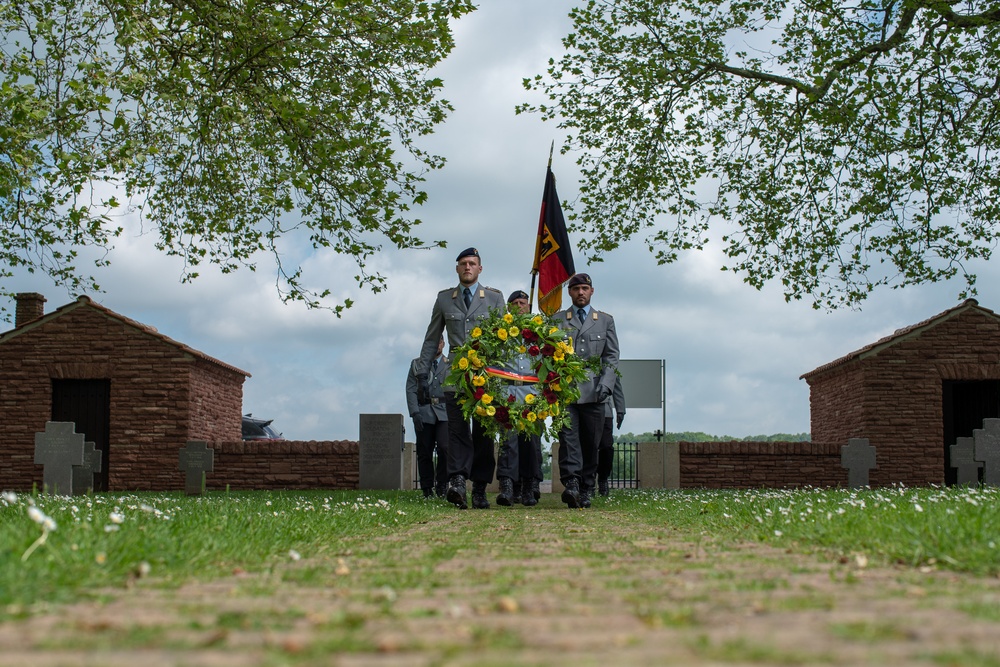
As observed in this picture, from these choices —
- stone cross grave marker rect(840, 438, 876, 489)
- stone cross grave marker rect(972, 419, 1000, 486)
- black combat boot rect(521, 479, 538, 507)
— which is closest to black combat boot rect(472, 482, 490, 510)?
black combat boot rect(521, 479, 538, 507)

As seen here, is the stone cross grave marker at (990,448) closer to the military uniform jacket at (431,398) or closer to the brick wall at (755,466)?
the brick wall at (755,466)

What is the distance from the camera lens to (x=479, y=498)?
10477 mm

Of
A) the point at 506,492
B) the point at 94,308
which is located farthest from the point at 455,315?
the point at 94,308

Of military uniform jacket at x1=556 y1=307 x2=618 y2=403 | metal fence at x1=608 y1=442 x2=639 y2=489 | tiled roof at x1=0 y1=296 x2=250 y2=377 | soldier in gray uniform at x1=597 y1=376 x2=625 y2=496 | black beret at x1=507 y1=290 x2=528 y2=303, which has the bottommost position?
metal fence at x1=608 y1=442 x2=639 y2=489

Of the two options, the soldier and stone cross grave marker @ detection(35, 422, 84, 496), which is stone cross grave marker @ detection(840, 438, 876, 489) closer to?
the soldier

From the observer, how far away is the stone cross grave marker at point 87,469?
54.3 feet

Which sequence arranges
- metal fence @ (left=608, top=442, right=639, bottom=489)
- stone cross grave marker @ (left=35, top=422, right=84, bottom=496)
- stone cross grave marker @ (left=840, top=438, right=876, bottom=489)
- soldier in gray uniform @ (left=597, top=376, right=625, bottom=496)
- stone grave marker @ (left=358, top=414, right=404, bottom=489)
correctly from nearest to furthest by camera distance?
soldier in gray uniform @ (left=597, top=376, right=625, bottom=496), stone cross grave marker @ (left=35, top=422, right=84, bottom=496), stone cross grave marker @ (left=840, top=438, right=876, bottom=489), stone grave marker @ (left=358, top=414, right=404, bottom=489), metal fence @ (left=608, top=442, right=639, bottom=489)

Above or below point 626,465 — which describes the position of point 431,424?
above

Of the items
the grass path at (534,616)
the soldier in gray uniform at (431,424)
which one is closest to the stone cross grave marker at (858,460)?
the soldier in gray uniform at (431,424)

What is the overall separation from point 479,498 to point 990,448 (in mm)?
9709

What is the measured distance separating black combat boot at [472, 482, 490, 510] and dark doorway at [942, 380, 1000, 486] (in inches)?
637

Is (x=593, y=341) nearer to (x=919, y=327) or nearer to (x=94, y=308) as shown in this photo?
(x=919, y=327)

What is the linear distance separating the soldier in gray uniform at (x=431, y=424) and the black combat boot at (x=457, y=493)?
3528 millimetres

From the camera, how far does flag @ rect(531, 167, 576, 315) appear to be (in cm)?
1277
